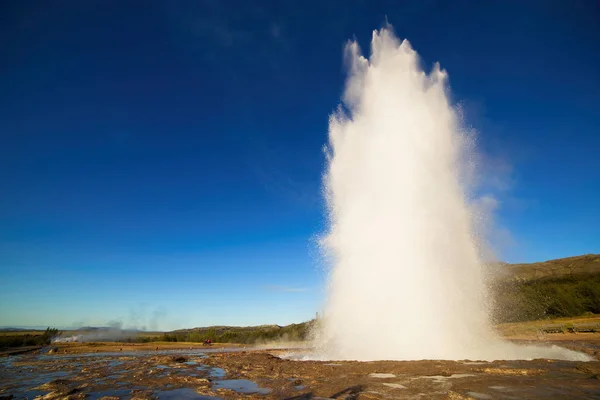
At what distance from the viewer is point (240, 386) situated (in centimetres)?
1325

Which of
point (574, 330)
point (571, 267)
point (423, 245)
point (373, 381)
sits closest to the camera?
point (373, 381)

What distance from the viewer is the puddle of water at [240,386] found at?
39.5 ft

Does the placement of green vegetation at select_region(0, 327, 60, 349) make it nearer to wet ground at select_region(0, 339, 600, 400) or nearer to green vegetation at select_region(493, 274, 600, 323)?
wet ground at select_region(0, 339, 600, 400)

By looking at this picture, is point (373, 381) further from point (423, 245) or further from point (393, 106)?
point (393, 106)

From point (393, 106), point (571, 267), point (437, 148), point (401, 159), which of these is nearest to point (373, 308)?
point (401, 159)

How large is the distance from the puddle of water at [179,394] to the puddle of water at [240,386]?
126 centimetres

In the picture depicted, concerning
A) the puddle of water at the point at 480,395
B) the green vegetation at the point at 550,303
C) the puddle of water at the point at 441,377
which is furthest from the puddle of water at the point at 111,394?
the green vegetation at the point at 550,303

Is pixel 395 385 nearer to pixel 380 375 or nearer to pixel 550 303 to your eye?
pixel 380 375

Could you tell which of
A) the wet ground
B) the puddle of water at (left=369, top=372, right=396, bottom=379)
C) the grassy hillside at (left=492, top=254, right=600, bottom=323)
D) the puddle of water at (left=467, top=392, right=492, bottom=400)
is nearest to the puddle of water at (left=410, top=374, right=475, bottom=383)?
the wet ground

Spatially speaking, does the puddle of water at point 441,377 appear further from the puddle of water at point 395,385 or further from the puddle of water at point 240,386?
the puddle of water at point 240,386

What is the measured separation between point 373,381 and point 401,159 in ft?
50.0

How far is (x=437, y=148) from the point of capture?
952 inches

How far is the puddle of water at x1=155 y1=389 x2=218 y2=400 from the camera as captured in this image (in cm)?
1129

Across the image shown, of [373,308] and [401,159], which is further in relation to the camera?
[401,159]
